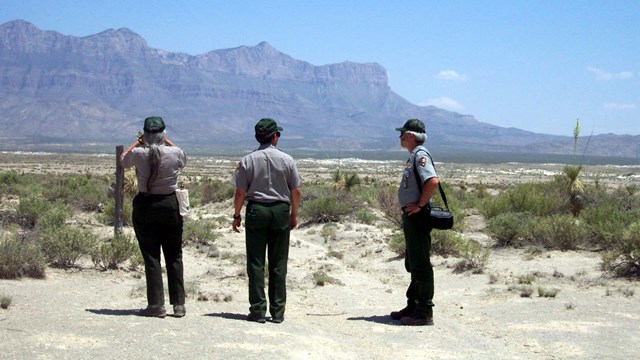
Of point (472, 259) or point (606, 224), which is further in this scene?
point (606, 224)

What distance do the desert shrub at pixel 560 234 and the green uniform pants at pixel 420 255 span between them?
5.91 metres

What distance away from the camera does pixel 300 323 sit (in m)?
7.71

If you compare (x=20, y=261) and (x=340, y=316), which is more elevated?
(x=20, y=261)

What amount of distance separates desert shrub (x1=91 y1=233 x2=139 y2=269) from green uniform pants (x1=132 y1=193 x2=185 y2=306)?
12.1 ft

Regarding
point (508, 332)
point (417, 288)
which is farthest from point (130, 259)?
point (508, 332)

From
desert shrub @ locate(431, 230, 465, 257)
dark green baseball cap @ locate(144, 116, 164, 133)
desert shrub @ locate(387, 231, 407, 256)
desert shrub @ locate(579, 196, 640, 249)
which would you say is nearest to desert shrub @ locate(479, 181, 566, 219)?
desert shrub @ locate(579, 196, 640, 249)

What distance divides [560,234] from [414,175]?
6338mm

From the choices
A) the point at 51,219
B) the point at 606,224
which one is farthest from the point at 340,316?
the point at 51,219

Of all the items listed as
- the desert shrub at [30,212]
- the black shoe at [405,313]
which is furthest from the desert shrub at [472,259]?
the desert shrub at [30,212]

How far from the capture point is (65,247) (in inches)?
415

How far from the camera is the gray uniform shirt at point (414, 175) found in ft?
24.5

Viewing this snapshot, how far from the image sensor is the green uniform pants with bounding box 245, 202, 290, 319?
24.0ft

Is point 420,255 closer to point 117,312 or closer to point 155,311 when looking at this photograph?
point 155,311

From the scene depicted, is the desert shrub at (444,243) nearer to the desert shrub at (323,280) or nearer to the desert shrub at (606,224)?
the desert shrub at (606,224)
